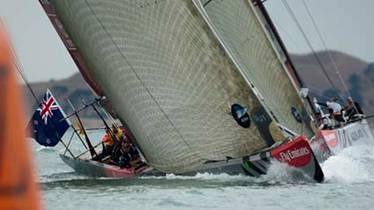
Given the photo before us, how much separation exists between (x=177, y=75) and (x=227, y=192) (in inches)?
95.4

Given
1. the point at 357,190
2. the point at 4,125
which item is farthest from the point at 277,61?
the point at 4,125

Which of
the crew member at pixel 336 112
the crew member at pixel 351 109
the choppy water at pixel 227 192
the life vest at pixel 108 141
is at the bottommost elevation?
the crew member at pixel 351 109

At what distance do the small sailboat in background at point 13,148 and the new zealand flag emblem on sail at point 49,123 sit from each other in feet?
59.5

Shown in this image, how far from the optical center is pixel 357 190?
470 inches

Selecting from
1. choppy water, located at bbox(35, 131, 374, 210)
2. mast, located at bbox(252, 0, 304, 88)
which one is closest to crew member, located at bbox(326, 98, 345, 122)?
mast, located at bbox(252, 0, 304, 88)

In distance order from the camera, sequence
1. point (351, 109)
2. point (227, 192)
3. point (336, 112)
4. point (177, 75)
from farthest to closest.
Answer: point (351, 109) < point (336, 112) < point (177, 75) < point (227, 192)

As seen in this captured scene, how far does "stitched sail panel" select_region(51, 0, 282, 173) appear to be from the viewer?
42.5 ft

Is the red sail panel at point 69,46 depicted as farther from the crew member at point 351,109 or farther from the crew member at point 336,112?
the crew member at point 351,109

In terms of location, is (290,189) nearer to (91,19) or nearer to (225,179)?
(225,179)

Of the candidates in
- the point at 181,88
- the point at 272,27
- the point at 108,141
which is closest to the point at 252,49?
the point at 272,27

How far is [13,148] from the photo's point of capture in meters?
1.51

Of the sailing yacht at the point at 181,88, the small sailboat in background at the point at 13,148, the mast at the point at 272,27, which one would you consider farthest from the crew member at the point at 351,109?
the small sailboat in background at the point at 13,148

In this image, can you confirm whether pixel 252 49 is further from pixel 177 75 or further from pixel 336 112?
pixel 336 112

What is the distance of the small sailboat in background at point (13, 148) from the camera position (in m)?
1.50
